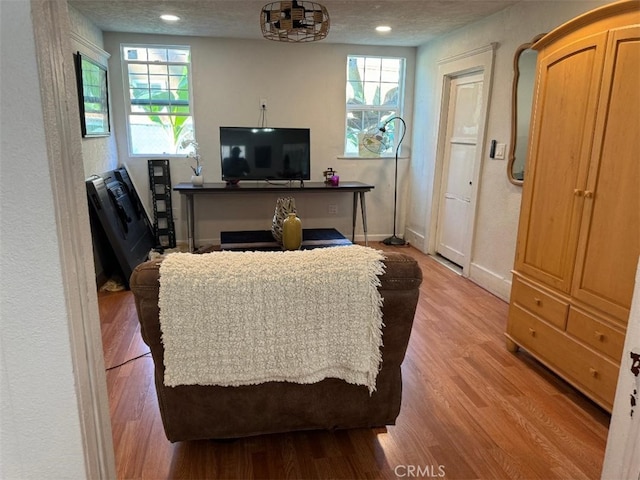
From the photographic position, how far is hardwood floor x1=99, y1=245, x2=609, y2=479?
1.73 meters

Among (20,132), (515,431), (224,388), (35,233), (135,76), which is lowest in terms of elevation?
(515,431)

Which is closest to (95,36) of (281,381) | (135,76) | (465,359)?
(135,76)

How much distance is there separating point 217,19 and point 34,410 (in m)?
3.85

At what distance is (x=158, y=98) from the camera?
4.75 meters

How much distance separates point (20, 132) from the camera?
67cm

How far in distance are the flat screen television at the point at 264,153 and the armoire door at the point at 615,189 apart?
3.20 metres

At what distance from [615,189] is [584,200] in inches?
6.7

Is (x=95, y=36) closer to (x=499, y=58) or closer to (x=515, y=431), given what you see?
(x=499, y=58)

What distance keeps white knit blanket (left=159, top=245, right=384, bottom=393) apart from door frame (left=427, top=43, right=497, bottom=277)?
8.85 ft

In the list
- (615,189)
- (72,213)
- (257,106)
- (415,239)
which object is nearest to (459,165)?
(415,239)

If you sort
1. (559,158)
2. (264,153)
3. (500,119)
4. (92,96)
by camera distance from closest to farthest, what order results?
(559,158) < (500,119) < (92,96) < (264,153)

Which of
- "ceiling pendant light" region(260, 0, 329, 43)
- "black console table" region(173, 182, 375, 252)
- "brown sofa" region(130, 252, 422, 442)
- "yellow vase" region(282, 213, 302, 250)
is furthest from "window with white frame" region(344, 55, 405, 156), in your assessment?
"brown sofa" region(130, 252, 422, 442)

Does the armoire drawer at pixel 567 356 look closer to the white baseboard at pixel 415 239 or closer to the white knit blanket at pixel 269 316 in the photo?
the white knit blanket at pixel 269 316

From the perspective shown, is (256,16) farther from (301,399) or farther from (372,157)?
(301,399)
